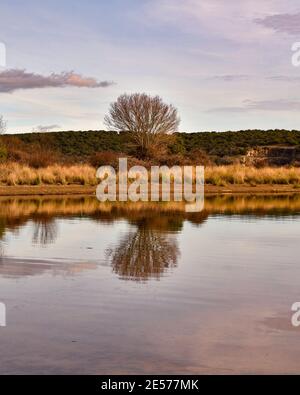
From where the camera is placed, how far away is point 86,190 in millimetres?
30703

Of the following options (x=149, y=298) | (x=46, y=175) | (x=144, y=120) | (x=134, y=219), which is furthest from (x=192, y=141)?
(x=149, y=298)

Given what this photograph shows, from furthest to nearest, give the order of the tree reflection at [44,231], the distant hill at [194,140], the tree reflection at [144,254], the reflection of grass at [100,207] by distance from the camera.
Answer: the distant hill at [194,140] → the reflection of grass at [100,207] → the tree reflection at [44,231] → the tree reflection at [144,254]

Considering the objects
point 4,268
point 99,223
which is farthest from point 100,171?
point 4,268

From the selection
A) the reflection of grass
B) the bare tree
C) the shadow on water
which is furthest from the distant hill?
the shadow on water

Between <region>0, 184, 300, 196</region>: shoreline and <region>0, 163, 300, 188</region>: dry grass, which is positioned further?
<region>0, 163, 300, 188</region>: dry grass

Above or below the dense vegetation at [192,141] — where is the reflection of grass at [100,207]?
below

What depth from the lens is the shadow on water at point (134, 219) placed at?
35.1ft

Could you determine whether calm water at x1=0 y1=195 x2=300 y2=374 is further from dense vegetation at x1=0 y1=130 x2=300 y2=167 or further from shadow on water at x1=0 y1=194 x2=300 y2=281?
dense vegetation at x1=0 y1=130 x2=300 y2=167

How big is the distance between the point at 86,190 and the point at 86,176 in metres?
2.46

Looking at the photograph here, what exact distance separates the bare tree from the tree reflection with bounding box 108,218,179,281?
33.9m

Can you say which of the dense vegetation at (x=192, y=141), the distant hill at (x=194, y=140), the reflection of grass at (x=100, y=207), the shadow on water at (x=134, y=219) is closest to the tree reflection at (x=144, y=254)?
the shadow on water at (x=134, y=219)

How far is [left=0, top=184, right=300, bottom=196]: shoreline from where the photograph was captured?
95.6ft

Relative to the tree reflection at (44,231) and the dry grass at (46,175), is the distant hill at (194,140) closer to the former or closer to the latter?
the dry grass at (46,175)
